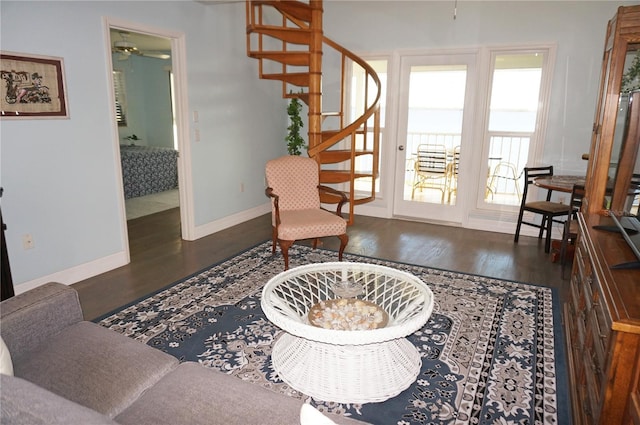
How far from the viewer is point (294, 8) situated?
160 inches

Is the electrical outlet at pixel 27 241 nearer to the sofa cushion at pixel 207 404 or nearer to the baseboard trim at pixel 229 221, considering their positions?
the baseboard trim at pixel 229 221

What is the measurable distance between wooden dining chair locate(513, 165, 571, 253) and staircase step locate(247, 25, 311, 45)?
9.00 ft

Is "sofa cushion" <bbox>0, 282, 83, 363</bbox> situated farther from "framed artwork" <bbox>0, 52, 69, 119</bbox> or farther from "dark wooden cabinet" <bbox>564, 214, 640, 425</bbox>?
"dark wooden cabinet" <bbox>564, 214, 640, 425</bbox>

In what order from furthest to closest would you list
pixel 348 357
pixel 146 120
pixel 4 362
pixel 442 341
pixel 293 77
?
1. pixel 146 120
2. pixel 293 77
3. pixel 442 341
4. pixel 348 357
5. pixel 4 362

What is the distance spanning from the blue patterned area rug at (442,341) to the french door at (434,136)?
6.28 ft

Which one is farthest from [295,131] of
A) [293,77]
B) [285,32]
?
[285,32]

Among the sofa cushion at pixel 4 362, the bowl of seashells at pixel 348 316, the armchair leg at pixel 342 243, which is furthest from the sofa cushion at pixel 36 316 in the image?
the armchair leg at pixel 342 243

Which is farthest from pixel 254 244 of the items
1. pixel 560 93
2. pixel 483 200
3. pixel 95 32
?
pixel 560 93

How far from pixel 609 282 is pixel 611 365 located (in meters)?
0.35

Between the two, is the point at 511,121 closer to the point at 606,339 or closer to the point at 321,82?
the point at 321,82

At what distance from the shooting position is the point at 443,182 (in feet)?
17.9

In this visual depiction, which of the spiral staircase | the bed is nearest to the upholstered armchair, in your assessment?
the spiral staircase

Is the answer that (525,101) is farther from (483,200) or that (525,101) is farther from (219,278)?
(219,278)

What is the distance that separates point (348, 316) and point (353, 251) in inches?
88.1
